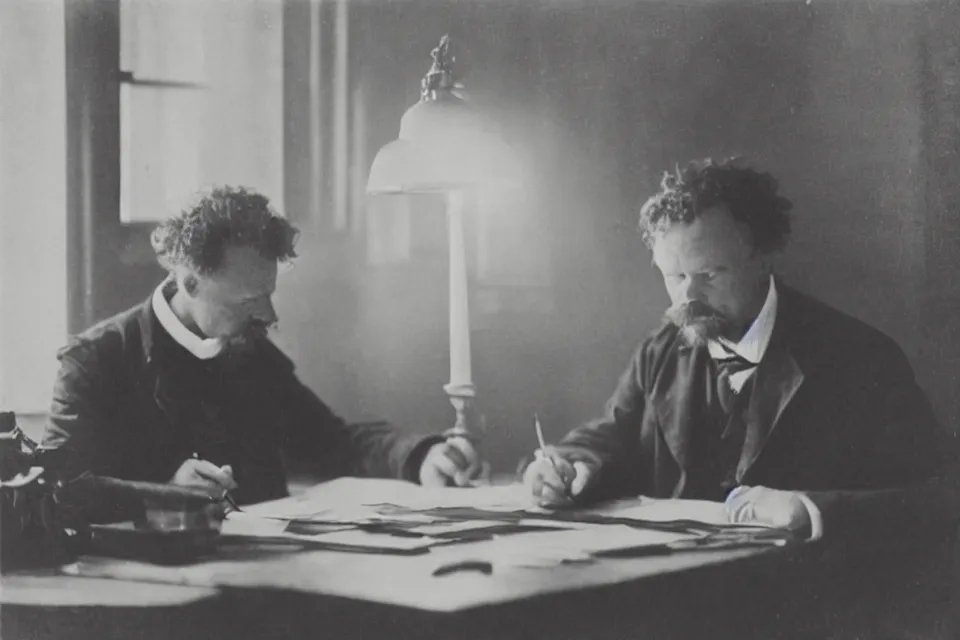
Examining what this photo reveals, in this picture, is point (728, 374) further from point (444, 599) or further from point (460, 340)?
point (444, 599)

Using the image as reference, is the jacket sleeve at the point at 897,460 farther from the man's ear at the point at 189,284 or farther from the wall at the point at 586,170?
the man's ear at the point at 189,284

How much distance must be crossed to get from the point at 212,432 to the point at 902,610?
A: 133 centimetres

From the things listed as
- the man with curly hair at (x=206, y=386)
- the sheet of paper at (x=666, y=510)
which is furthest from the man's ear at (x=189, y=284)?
the sheet of paper at (x=666, y=510)

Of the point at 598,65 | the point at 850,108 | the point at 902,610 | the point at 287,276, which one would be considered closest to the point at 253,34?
the point at 287,276

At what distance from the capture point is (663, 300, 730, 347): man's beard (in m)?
1.85

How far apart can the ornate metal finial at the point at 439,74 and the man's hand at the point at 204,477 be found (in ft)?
2.63

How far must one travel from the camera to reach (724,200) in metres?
1.85

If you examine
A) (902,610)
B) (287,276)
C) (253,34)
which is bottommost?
(902,610)

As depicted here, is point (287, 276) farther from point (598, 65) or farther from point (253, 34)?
point (598, 65)

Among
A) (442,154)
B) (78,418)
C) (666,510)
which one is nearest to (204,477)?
(78,418)

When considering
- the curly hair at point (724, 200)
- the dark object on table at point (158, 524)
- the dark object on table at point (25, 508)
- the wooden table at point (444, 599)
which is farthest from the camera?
the curly hair at point (724, 200)

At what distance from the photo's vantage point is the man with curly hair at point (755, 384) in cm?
181

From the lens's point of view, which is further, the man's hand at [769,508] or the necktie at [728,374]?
the necktie at [728,374]

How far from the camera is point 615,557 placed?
156cm
